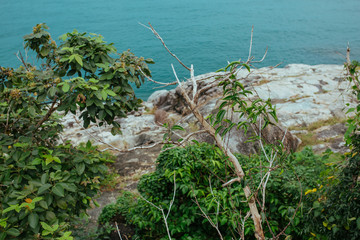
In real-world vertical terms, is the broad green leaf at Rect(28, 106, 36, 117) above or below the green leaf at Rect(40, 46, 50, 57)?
below

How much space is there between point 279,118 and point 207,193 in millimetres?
7622

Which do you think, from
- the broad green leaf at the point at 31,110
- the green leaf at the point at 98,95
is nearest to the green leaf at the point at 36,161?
the broad green leaf at the point at 31,110

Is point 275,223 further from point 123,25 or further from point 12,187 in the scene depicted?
point 123,25

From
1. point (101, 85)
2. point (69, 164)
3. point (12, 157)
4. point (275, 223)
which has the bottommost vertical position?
point (275, 223)

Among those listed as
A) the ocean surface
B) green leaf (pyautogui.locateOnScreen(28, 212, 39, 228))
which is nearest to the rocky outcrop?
green leaf (pyautogui.locateOnScreen(28, 212, 39, 228))

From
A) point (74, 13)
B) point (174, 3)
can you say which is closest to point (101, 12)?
point (74, 13)

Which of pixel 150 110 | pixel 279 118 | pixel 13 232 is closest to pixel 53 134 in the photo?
pixel 13 232

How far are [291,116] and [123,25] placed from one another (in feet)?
106

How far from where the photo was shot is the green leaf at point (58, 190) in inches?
140

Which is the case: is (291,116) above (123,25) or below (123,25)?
below

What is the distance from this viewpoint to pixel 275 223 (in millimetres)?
4719

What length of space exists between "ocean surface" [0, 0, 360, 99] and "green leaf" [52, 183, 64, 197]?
20.5m

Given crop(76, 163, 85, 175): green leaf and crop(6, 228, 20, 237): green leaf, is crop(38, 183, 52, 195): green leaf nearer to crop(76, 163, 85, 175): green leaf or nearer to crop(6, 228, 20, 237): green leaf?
crop(6, 228, 20, 237): green leaf

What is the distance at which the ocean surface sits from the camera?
30.5 m
